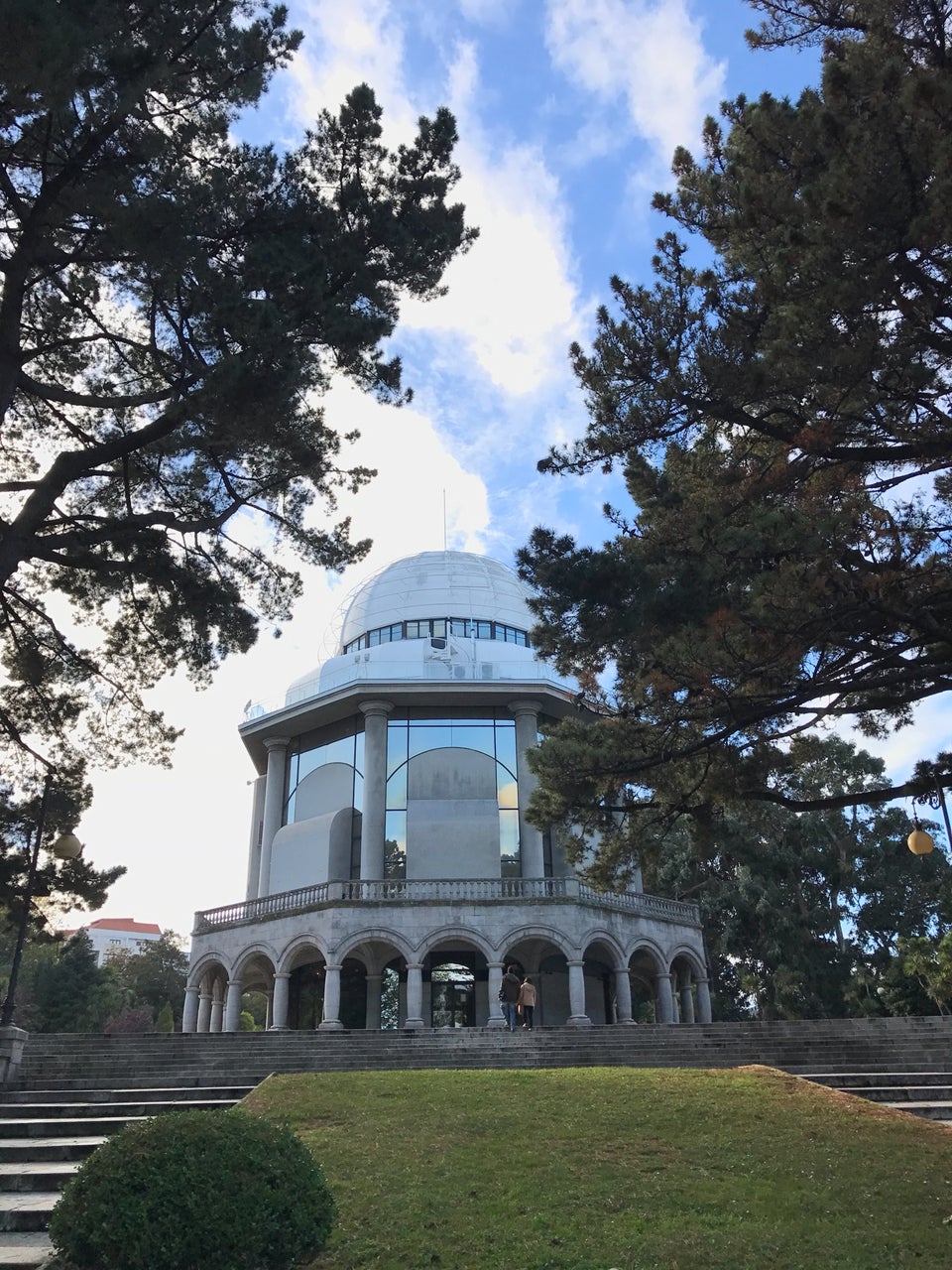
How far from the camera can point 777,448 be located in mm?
11039

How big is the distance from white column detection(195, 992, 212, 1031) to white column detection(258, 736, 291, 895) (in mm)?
3773

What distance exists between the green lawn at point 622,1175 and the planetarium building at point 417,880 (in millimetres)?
14277

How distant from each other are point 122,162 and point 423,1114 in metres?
10.6

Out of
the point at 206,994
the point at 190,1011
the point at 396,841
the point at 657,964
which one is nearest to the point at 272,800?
the point at 396,841

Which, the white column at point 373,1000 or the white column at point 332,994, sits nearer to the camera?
the white column at point 332,994

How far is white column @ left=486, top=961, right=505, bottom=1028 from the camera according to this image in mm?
25250

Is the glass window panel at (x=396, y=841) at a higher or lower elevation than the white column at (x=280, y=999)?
higher

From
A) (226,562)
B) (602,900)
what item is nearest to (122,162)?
(226,562)

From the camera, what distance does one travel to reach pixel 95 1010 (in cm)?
4819

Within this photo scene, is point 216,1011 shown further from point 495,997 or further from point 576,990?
point 576,990

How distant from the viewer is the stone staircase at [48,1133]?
7.34 m

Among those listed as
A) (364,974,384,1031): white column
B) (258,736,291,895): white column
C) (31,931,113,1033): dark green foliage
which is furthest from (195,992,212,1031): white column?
(31,931,113,1033): dark green foliage

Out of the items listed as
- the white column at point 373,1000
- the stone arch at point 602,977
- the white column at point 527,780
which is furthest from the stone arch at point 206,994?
the stone arch at point 602,977

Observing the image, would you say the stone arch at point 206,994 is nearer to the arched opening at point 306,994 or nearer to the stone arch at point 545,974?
the arched opening at point 306,994
